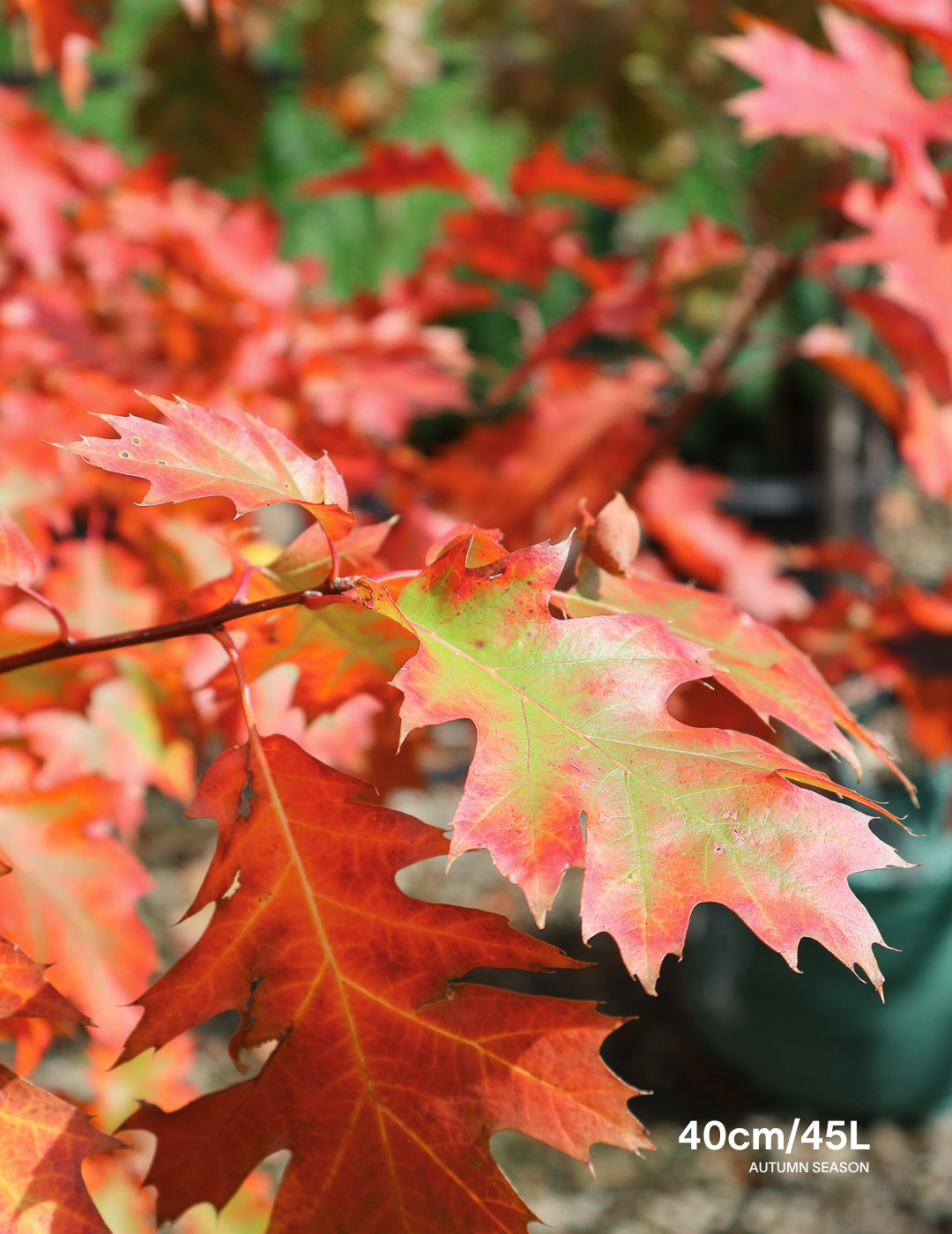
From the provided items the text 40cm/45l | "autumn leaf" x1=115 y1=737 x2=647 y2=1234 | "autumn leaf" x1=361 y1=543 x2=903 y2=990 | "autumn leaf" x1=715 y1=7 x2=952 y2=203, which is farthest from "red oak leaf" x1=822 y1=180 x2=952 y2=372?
the text 40cm/45l

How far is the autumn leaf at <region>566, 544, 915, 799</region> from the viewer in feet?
1.56

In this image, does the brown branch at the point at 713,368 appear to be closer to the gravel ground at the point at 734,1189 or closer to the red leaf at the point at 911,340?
the red leaf at the point at 911,340

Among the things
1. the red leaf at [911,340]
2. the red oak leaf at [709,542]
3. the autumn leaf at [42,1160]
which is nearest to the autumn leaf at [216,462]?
the autumn leaf at [42,1160]

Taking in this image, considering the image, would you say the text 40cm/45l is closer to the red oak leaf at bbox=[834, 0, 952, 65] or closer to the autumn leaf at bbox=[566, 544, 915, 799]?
the autumn leaf at bbox=[566, 544, 915, 799]

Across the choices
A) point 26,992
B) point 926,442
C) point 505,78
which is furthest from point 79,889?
point 505,78

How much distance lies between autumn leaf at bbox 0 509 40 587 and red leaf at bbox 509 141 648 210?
3.73 ft

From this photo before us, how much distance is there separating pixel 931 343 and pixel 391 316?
2.48 ft

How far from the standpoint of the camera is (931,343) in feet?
3.40

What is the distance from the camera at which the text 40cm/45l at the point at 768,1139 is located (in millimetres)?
1780

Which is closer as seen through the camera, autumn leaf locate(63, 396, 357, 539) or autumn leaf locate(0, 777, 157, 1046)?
autumn leaf locate(63, 396, 357, 539)

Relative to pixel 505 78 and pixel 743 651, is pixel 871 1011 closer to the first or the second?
pixel 743 651

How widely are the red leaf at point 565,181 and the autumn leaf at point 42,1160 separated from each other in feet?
4.30

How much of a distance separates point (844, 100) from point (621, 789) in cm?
86

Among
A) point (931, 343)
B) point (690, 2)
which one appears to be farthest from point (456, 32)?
point (931, 343)
